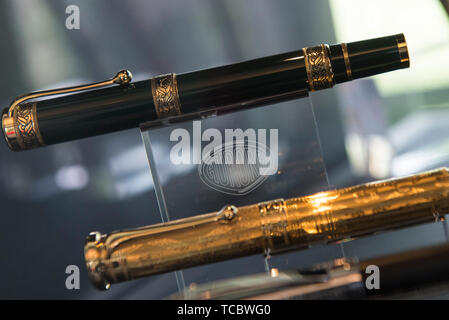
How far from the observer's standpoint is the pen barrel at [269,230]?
122 centimetres

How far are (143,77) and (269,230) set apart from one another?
4.09 ft

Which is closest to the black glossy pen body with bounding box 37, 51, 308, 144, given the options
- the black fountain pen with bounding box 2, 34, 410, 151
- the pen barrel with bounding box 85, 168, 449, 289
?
the black fountain pen with bounding box 2, 34, 410, 151

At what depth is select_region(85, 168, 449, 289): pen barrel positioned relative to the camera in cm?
122

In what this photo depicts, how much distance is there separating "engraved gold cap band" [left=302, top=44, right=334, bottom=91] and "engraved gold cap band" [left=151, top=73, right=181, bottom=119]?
0.39m

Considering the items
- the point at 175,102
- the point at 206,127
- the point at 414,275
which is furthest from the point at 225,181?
the point at 414,275

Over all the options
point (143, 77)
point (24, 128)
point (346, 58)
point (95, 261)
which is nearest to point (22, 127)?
point (24, 128)

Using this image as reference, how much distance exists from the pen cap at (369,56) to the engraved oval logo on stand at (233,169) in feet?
1.09

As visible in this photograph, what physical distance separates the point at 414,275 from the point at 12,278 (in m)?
1.54

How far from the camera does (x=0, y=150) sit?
6.54 ft

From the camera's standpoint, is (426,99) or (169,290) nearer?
(169,290)

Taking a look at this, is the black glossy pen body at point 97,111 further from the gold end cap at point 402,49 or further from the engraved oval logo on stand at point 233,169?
the gold end cap at point 402,49

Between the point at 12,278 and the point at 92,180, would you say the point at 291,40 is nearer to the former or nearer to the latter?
the point at 92,180

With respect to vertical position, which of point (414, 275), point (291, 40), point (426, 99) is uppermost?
point (291, 40)

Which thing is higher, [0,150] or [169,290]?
[0,150]
